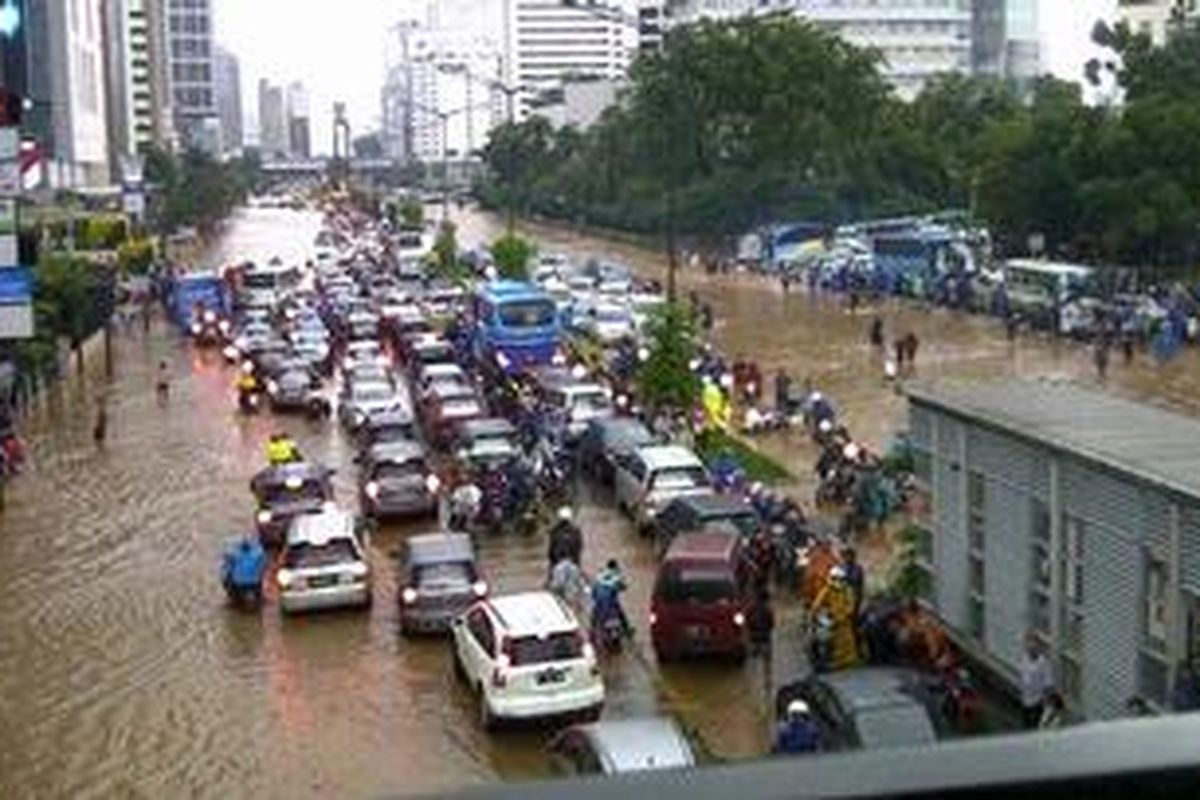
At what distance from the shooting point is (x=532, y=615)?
1766 cm

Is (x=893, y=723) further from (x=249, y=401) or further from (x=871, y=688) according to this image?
(x=249, y=401)

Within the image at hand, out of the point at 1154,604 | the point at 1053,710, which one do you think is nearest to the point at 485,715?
the point at 1053,710

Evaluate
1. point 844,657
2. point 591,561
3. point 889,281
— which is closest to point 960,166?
point 889,281

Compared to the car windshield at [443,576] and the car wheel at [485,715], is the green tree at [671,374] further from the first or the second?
the car wheel at [485,715]

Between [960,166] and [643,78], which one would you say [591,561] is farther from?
[643,78]

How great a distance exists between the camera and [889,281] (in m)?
73.1

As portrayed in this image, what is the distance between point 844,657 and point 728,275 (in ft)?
227

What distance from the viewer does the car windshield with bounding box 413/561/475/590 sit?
21.5m

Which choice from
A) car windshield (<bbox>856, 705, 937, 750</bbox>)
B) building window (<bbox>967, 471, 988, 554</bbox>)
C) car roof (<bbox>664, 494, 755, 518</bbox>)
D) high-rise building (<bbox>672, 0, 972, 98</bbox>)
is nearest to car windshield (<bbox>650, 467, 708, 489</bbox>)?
car roof (<bbox>664, 494, 755, 518</bbox>)

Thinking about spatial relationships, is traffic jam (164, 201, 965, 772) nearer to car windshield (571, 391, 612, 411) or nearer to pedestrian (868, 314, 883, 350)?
car windshield (571, 391, 612, 411)

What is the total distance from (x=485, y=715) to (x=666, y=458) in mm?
10857

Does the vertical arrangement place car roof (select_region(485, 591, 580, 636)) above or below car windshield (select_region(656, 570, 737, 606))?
above

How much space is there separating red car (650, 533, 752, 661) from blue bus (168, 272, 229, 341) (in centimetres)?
4351

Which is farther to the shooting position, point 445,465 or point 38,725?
point 445,465
